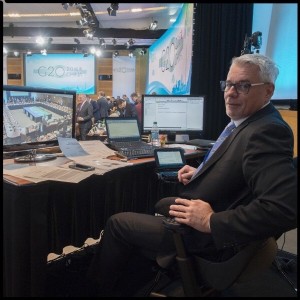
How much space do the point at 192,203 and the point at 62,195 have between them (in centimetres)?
111

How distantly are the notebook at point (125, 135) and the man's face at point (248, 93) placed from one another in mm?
827

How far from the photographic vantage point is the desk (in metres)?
1.29

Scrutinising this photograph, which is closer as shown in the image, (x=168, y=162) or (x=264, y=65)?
(x=264, y=65)

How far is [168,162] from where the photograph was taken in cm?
197

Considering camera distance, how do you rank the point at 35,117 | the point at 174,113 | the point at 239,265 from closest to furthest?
the point at 239,265 → the point at 35,117 → the point at 174,113

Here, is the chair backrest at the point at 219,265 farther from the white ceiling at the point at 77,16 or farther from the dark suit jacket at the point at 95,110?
the white ceiling at the point at 77,16

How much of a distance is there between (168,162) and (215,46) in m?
1.85

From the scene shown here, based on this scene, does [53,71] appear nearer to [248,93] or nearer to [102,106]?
[102,106]

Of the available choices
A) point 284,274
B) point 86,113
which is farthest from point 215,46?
point 86,113

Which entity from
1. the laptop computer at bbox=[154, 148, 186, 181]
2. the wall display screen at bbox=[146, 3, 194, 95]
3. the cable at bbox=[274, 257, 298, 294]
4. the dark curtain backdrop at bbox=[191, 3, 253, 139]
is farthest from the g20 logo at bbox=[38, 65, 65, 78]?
the cable at bbox=[274, 257, 298, 294]

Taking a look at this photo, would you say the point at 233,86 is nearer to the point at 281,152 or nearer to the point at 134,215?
the point at 281,152

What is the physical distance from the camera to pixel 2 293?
138 centimetres

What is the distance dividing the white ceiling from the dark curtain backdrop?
4705 mm

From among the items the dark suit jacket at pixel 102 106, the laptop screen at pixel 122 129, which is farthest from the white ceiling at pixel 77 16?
the laptop screen at pixel 122 129
